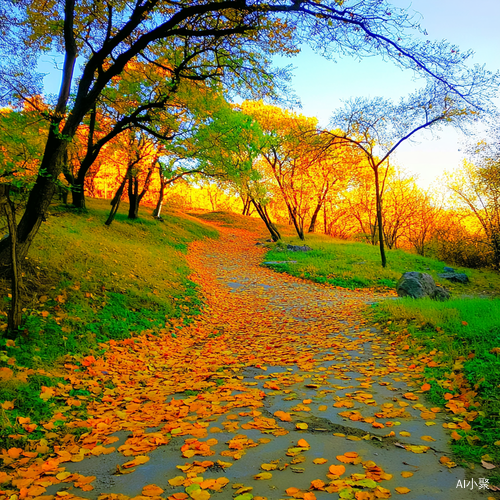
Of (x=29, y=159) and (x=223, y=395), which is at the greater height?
(x=29, y=159)

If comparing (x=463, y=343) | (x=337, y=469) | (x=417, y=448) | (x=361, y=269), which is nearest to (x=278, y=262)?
(x=361, y=269)

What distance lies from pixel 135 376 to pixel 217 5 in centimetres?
587

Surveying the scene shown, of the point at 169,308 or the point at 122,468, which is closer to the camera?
the point at 122,468

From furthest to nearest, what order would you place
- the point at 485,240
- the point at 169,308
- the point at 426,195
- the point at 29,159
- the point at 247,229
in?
the point at 247,229 < the point at 426,195 < the point at 485,240 < the point at 169,308 < the point at 29,159

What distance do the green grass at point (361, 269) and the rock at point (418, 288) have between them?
289 centimetres

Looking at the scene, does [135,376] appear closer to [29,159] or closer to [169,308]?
Result: [169,308]

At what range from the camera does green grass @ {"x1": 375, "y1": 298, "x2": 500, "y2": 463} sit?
2.57 meters

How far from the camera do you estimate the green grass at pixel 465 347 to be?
2.57 metres

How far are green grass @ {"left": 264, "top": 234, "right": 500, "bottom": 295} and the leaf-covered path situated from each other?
7.61 m

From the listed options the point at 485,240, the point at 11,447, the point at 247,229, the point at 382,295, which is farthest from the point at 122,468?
the point at 247,229

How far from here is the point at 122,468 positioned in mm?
2395

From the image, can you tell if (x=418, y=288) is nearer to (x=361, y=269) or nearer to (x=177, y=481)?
(x=361, y=269)

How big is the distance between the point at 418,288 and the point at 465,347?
5.57 metres

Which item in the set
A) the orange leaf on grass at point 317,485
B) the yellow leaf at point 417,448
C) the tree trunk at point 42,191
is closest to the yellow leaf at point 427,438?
the yellow leaf at point 417,448
